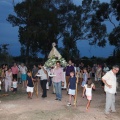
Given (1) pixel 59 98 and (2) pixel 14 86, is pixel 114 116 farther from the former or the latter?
(2) pixel 14 86

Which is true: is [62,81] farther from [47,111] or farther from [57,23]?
[57,23]

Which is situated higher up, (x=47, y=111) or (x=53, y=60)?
(x=53, y=60)

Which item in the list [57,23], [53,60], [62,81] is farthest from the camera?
[57,23]

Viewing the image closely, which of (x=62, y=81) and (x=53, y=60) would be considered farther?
(x=53, y=60)

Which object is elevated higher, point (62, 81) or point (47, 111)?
point (62, 81)

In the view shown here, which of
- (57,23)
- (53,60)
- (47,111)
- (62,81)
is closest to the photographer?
(47,111)

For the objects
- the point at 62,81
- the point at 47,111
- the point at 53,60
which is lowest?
the point at 47,111

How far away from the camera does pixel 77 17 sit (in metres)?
51.9

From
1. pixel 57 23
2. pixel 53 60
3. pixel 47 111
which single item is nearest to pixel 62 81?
pixel 53 60

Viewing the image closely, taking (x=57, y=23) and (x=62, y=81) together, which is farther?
(x=57, y=23)

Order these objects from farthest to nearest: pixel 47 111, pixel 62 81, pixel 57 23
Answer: pixel 57 23 → pixel 62 81 → pixel 47 111

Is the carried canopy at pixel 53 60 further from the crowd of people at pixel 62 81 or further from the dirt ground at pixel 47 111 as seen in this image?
the dirt ground at pixel 47 111

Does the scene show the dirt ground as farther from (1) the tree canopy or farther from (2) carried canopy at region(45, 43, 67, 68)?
(1) the tree canopy

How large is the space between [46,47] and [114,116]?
36.6m
